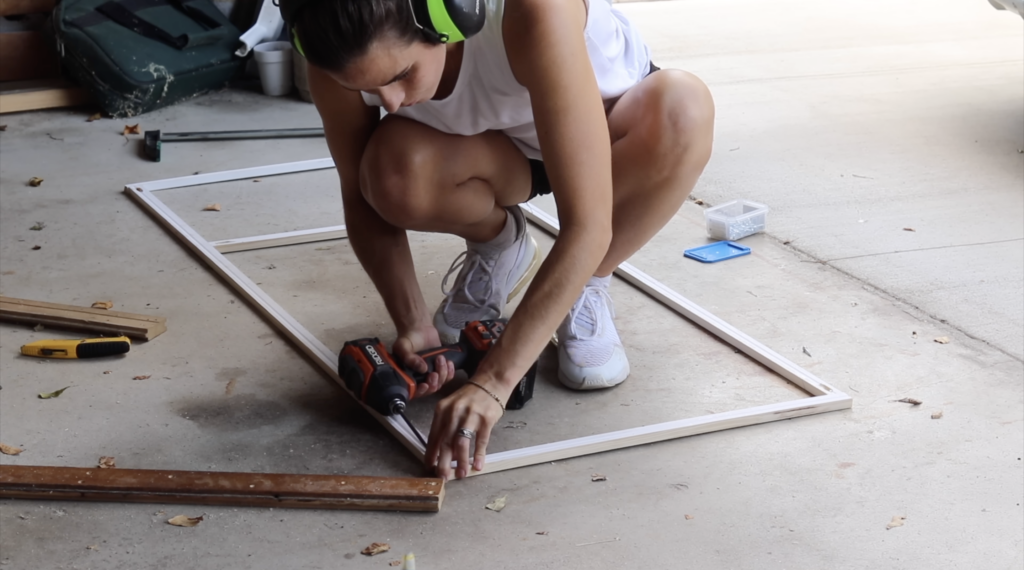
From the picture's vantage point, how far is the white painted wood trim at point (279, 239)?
107 inches

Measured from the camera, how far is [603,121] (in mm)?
1613

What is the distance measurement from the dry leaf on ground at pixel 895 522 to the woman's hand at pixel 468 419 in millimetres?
635

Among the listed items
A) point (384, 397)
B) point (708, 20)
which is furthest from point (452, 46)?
point (708, 20)

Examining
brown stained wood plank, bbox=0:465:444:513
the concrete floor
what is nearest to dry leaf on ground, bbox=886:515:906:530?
the concrete floor

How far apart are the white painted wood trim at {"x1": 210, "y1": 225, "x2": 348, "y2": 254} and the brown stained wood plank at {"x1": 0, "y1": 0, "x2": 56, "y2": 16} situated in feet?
7.76

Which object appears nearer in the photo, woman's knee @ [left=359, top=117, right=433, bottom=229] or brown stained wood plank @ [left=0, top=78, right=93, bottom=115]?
woman's knee @ [left=359, top=117, right=433, bottom=229]

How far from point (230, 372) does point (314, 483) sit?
1.77 feet

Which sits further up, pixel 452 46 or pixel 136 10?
pixel 452 46

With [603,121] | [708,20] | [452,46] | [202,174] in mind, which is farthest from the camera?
[708,20]

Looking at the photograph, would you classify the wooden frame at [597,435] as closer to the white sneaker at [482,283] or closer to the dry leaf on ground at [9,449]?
the white sneaker at [482,283]

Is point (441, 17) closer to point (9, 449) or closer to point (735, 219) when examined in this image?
point (9, 449)

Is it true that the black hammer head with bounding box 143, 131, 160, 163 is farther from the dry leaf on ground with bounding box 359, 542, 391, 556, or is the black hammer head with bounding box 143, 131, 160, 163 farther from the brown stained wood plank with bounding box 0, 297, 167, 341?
the dry leaf on ground with bounding box 359, 542, 391, 556

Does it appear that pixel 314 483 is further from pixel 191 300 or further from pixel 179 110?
pixel 179 110

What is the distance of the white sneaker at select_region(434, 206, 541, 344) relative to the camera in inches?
85.9
